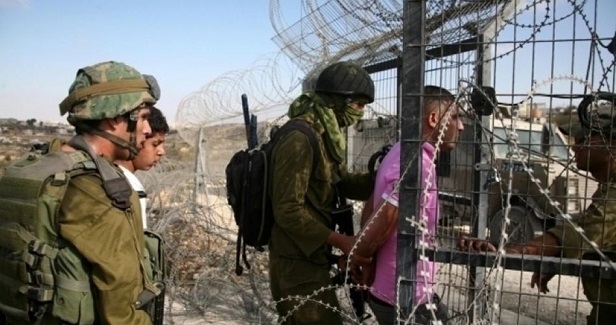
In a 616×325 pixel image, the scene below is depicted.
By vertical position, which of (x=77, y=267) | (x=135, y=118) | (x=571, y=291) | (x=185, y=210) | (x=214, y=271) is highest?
(x=135, y=118)

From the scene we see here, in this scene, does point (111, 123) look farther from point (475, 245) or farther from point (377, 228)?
point (475, 245)

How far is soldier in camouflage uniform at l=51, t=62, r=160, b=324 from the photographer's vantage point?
163cm

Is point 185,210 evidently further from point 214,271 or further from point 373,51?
point 373,51

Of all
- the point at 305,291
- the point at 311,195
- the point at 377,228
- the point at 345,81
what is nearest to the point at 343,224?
the point at 311,195

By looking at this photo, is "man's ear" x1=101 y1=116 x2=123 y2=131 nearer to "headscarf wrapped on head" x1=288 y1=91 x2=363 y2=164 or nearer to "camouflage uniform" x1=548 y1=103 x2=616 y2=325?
"headscarf wrapped on head" x1=288 y1=91 x2=363 y2=164

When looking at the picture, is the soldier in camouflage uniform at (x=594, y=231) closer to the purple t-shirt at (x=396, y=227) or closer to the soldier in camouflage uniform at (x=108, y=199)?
the purple t-shirt at (x=396, y=227)

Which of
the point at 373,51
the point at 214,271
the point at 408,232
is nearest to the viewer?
the point at 408,232

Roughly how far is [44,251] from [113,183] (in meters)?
0.28

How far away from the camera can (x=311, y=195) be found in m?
2.64

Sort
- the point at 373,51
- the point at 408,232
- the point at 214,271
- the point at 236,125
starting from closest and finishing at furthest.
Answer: the point at 408,232 → the point at 373,51 → the point at 214,271 → the point at 236,125

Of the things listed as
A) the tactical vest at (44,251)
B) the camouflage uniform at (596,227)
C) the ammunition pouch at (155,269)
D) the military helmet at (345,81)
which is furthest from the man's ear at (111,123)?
the camouflage uniform at (596,227)

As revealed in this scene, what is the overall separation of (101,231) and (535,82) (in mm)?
1406

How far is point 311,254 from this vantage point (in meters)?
2.57

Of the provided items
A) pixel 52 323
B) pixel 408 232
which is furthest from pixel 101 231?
pixel 408 232
